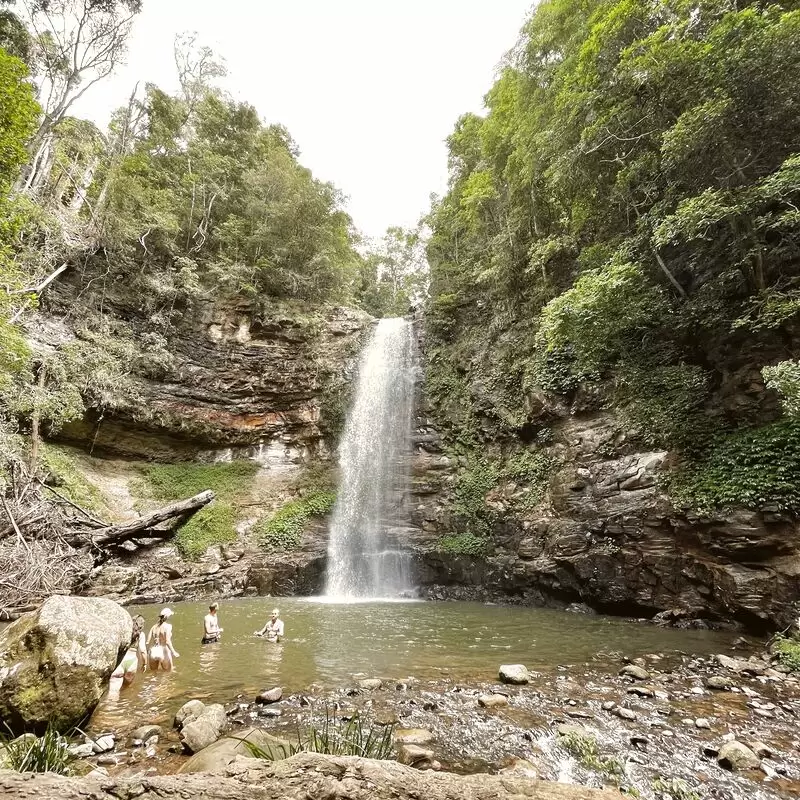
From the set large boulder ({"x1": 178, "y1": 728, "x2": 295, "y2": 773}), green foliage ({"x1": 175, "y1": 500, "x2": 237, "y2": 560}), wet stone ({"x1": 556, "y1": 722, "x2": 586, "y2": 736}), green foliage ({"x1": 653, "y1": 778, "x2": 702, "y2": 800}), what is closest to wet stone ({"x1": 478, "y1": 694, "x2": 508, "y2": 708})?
wet stone ({"x1": 556, "y1": 722, "x2": 586, "y2": 736})

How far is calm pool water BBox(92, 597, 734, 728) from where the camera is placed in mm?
5348

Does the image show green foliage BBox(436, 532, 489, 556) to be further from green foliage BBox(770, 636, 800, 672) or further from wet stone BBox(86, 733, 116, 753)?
wet stone BBox(86, 733, 116, 753)

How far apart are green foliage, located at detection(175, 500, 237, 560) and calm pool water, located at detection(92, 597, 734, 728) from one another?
321 centimetres

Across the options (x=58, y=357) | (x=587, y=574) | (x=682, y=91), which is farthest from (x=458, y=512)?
(x=58, y=357)

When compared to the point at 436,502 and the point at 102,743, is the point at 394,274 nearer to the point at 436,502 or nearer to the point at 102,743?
the point at 436,502

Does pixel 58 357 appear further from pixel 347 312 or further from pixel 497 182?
pixel 497 182

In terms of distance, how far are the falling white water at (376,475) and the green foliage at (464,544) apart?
143 cm

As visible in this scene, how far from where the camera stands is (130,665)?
18.1ft

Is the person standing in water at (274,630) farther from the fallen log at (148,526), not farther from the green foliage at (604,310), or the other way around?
the green foliage at (604,310)

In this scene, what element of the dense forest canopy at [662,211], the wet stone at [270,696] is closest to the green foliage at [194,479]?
the dense forest canopy at [662,211]

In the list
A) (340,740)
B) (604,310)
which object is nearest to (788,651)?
(340,740)

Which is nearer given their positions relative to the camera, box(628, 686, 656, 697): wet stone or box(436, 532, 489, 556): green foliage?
box(628, 686, 656, 697): wet stone

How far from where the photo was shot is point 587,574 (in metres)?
10.8

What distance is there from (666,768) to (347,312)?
20283mm
